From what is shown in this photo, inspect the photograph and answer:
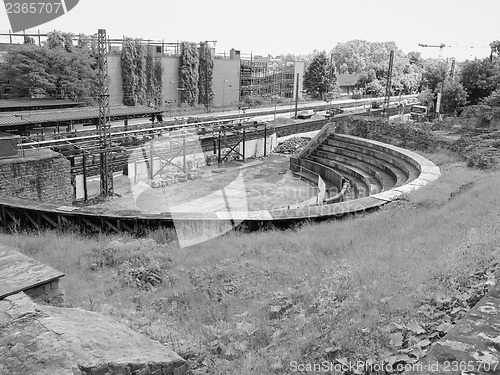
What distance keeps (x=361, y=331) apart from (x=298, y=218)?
24.0ft

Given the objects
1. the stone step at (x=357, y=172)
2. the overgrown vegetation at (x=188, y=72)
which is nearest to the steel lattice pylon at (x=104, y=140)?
the stone step at (x=357, y=172)

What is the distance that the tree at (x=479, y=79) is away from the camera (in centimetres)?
3909

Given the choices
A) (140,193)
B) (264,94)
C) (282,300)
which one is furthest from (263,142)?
(264,94)

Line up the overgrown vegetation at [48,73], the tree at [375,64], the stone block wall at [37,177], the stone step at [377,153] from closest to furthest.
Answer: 1. the stone block wall at [37,177]
2. the stone step at [377,153]
3. the overgrown vegetation at [48,73]
4. the tree at [375,64]

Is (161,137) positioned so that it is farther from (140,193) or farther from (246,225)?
(246,225)

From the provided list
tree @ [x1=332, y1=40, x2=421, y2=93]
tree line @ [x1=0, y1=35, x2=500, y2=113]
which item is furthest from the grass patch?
tree @ [x1=332, y1=40, x2=421, y2=93]

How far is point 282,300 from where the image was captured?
6.53 m

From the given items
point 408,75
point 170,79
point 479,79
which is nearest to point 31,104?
point 170,79

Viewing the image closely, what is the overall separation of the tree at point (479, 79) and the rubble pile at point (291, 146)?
17164mm

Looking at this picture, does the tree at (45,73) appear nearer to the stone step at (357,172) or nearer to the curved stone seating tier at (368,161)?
the curved stone seating tier at (368,161)

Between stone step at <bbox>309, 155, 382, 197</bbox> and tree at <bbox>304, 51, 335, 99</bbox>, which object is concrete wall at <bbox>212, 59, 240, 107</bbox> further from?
stone step at <bbox>309, 155, 382, 197</bbox>

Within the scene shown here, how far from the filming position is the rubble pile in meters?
33.8

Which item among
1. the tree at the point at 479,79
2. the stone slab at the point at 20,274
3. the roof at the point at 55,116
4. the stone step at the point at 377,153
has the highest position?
the tree at the point at 479,79

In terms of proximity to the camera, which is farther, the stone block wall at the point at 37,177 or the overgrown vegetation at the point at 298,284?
the stone block wall at the point at 37,177
